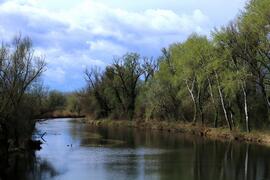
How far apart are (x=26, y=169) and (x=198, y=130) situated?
3851 centimetres

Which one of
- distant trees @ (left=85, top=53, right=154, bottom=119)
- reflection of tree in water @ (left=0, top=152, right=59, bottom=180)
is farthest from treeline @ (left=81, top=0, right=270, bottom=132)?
reflection of tree in water @ (left=0, top=152, right=59, bottom=180)

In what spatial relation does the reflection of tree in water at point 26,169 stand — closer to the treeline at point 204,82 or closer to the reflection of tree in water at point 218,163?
the reflection of tree in water at point 218,163

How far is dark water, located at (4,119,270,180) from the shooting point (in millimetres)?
33844

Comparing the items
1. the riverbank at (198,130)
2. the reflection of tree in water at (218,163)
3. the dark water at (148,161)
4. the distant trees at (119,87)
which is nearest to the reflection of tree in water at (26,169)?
the dark water at (148,161)

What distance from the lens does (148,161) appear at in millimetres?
41000

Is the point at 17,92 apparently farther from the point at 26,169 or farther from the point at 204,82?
the point at 204,82

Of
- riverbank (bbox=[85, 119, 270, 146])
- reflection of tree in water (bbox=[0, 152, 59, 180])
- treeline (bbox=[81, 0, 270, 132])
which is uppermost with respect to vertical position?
treeline (bbox=[81, 0, 270, 132])

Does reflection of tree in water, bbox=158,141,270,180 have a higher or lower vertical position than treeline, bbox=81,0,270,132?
lower

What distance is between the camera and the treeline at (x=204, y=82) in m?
55.1

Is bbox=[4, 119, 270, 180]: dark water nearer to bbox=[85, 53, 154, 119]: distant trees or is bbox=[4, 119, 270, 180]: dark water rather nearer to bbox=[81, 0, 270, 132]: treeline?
bbox=[81, 0, 270, 132]: treeline

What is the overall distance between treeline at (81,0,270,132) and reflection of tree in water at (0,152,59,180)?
26385 millimetres

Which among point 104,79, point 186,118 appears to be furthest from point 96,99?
point 186,118

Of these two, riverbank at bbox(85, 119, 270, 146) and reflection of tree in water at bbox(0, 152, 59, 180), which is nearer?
reflection of tree in water at bbox(0, 152, 59, 180)

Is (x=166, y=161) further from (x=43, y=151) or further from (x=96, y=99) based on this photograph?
(x=96, y=99)
